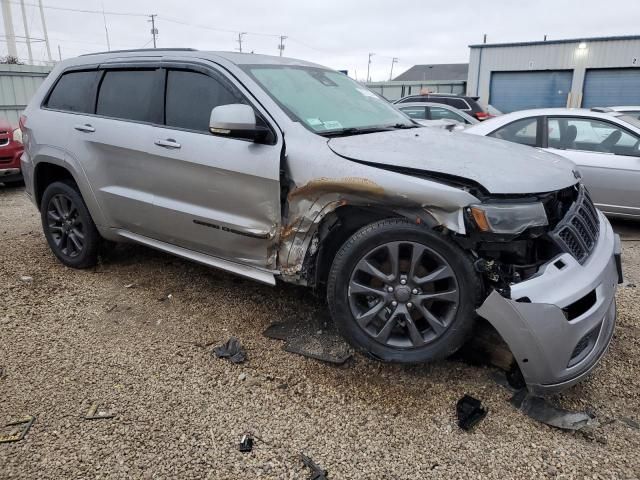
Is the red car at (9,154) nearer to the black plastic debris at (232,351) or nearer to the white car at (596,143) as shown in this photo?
the black plastic debris at (232,351)

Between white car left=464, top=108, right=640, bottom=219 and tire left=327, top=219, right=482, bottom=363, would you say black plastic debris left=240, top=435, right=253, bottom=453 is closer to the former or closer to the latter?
tire left=327, top=219, right=482, bottom=363

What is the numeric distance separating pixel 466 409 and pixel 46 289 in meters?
3.45

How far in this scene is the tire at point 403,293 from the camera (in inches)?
103

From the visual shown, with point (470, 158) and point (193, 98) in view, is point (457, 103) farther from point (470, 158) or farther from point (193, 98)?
point (470, 158)

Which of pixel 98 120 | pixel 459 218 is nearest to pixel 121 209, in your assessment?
pixel 98 120

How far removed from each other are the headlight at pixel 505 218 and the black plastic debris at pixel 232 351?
5.41 feet

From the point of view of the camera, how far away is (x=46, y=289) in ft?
13.7

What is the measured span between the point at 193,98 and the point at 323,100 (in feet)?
3.01

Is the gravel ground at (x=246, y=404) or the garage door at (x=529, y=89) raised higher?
the garage door at (x=529, y=89)

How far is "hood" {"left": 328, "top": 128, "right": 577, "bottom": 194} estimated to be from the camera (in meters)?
2.55

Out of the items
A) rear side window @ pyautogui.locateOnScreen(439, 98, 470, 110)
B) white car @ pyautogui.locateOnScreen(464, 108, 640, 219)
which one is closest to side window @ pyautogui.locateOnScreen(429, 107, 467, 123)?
rear side window @ pyautogui.locateOnScreen(439, 98, 470, 110)

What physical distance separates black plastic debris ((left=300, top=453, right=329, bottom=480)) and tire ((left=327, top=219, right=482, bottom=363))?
29.5 inches

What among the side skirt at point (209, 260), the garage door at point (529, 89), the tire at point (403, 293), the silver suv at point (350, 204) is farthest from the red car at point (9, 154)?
the garage door at point (529, 89)

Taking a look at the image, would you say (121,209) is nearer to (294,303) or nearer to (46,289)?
(46,289)
